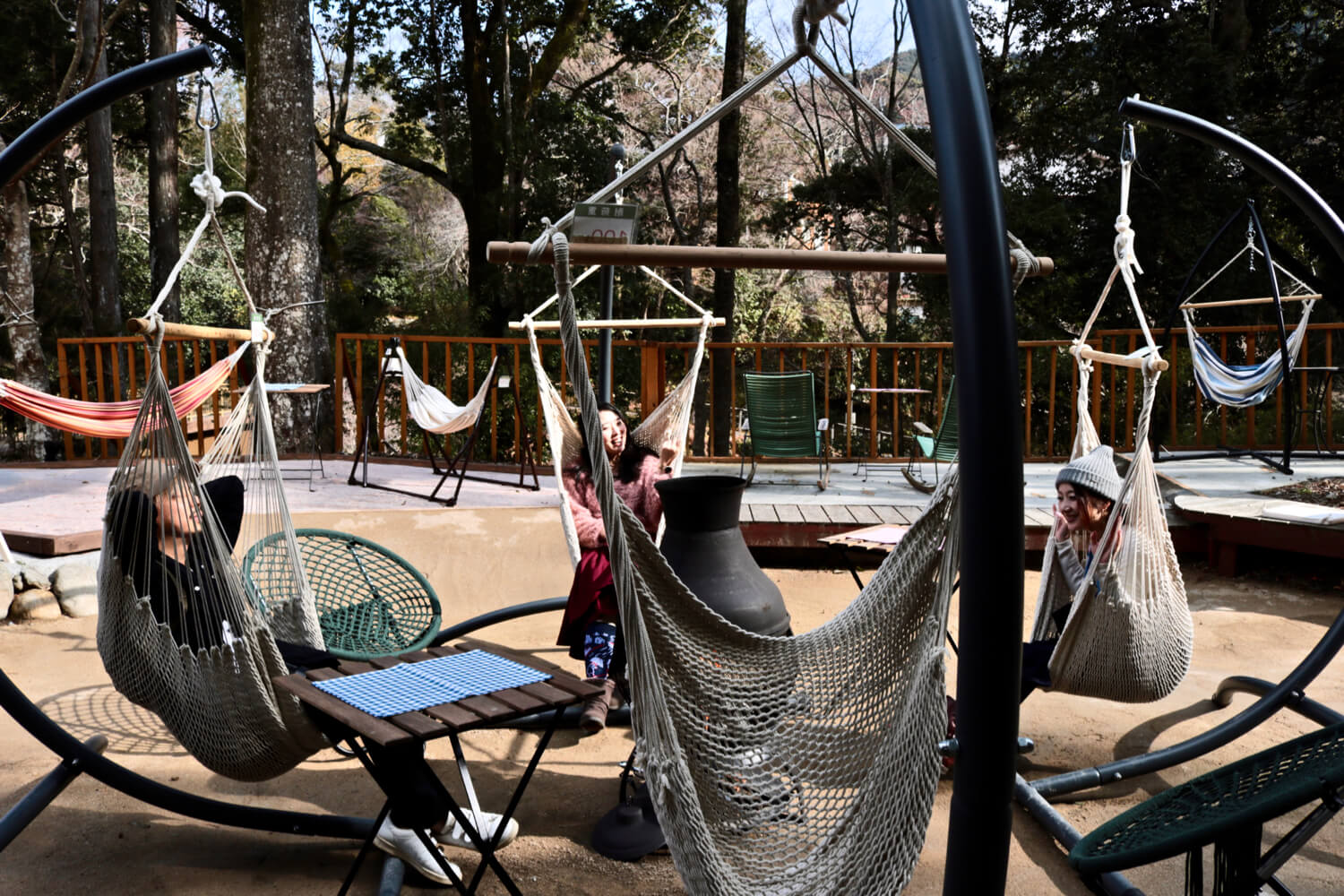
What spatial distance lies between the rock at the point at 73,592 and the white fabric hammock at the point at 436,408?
67.0 inches

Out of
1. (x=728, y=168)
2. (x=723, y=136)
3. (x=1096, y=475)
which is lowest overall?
(x=1096, y=475)

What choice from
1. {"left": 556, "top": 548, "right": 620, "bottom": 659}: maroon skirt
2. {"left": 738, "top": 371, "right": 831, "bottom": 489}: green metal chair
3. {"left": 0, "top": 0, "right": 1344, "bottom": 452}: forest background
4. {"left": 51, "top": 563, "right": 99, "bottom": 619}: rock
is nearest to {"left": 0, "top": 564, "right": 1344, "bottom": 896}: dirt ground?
{"left": 51, "top": 563, "right": 99, "bottom": 619}: rock

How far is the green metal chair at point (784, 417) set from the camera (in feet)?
19.6

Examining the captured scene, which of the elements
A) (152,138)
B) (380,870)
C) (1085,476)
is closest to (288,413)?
(152,138)

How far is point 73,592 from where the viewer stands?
406 cm

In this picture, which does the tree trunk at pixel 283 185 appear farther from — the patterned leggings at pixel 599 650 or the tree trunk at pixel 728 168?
the patterned leggings at pixel 599 650

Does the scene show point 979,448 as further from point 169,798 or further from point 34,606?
point 34,606

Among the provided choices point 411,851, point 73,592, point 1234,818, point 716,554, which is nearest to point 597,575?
point 716,554

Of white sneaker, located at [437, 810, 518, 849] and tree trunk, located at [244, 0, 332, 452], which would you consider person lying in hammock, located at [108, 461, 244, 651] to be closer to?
white sneaker, located at [437, 810, 518, 849]

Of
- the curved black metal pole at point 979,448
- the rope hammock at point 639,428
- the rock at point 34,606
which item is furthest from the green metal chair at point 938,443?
the curved black metal pole at point 979,448

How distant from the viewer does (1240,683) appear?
2.97 metres

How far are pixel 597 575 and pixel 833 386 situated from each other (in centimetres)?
934

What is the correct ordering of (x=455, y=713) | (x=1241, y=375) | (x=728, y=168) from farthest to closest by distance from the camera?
(x=728, y=168), (x=1241, y=375), (x=455, y=713)

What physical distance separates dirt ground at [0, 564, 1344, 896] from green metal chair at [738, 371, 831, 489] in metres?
2.30
